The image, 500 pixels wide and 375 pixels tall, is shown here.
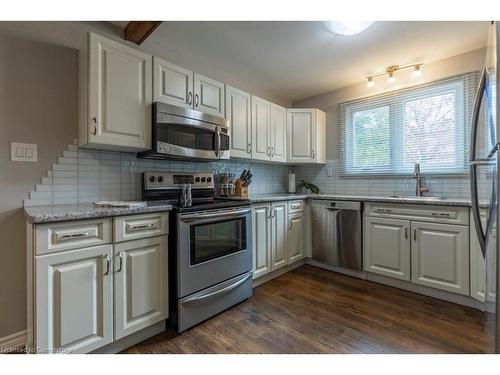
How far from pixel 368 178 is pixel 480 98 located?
1.95 m

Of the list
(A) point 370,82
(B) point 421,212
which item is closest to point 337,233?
(B) point 421,212

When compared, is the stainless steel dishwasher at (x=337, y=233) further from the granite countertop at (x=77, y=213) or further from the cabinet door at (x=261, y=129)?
the granite countertop at (x=77, y=213)

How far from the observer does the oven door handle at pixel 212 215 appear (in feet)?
5.61

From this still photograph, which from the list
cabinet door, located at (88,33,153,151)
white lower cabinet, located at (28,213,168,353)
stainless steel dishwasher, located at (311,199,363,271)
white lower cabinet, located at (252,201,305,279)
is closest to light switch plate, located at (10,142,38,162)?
cabinet door, located at (88,33,153,151)

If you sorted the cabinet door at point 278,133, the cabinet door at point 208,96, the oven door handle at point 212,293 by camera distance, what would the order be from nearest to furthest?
the oven door handle at point 212,293
the cabinet door at point 208,96
the cabinet door at point 278,133

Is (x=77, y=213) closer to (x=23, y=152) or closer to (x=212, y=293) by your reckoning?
(x=23, y=152)

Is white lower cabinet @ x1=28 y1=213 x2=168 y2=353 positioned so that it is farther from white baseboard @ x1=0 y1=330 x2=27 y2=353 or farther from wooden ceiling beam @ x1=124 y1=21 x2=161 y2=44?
wooden ceiling beam @ x1=124 y1=21 x2=161 y2=44

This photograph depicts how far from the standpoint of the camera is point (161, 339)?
1.63m

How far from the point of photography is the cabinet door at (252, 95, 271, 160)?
277cm

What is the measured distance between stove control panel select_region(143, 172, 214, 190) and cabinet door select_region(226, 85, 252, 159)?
1.24ft

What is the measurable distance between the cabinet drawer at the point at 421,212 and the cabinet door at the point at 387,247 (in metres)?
0.06

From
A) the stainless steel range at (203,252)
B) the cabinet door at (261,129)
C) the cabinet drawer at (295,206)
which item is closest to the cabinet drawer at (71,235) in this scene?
the stainless steel range at (203,252)
